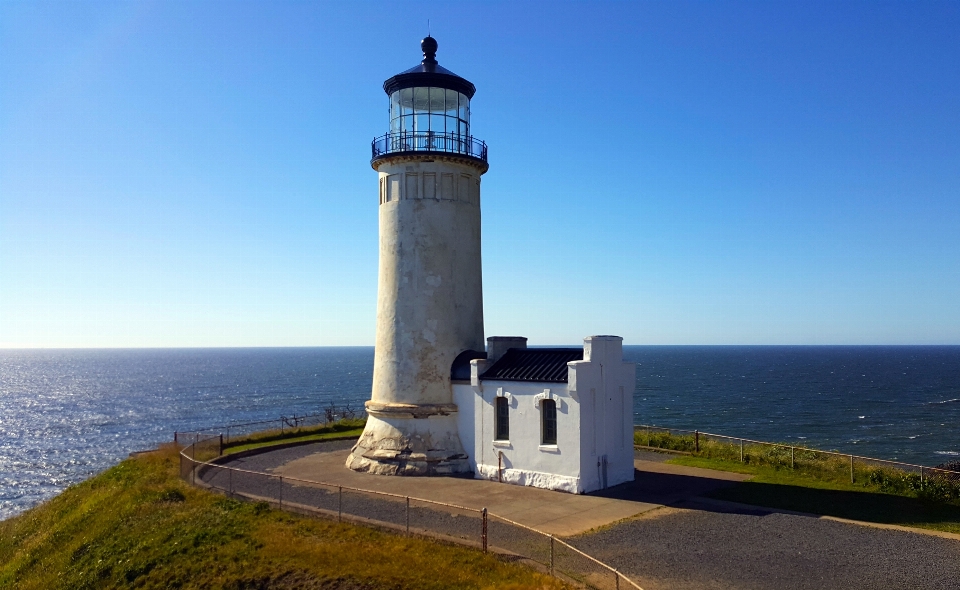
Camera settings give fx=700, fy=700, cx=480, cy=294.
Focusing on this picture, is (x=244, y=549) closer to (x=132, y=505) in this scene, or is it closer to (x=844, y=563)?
(x=132, y=505)

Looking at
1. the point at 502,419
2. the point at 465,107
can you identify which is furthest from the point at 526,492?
the point at 465,107

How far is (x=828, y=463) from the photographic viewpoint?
22625mm

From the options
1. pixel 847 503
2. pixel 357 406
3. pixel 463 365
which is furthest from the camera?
pixel 357 406

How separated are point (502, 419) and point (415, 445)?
3.14 m

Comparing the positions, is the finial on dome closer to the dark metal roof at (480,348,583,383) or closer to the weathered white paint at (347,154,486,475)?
the weathered white paint at (347,154,486,475)

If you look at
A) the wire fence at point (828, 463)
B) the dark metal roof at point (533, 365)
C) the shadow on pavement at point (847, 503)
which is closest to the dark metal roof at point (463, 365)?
the dark metal roof at point (533, 365)

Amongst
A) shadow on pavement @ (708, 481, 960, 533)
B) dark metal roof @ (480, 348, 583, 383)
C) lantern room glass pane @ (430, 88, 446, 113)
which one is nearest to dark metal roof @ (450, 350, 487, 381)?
dark metal roof @ (480, 348, 583, 383)

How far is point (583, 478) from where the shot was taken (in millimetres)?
19547

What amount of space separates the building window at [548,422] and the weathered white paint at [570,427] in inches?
5.1

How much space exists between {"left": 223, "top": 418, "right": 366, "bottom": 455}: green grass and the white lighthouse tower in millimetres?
6409

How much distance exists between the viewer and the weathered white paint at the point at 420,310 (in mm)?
22938

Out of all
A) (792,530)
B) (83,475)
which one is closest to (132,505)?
(792,530)

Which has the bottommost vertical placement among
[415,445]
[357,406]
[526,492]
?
[357,406]

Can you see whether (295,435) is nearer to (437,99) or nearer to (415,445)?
(415,445)
